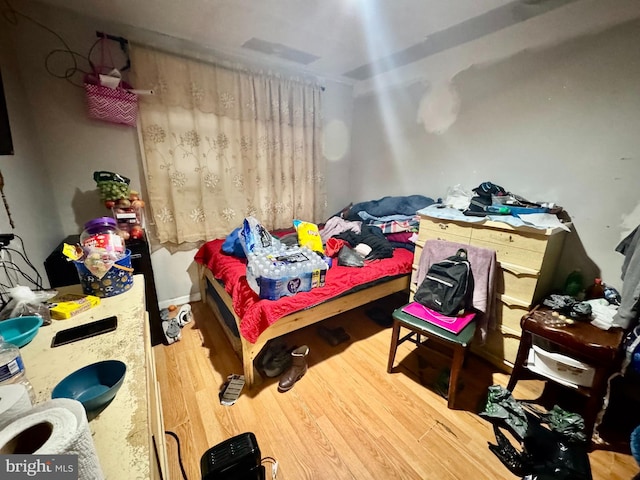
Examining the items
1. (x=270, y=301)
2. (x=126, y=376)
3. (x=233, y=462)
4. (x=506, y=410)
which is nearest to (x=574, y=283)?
(x=506, y=410)

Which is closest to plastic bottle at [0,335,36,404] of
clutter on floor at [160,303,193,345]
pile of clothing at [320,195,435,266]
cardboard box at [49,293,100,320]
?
cardboard box at [49,293,100,320]

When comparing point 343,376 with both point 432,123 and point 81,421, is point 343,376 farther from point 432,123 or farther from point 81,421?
point 432,123

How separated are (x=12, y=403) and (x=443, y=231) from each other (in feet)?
6.98

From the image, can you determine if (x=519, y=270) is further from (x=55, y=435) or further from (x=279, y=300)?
(x=55, y=435)

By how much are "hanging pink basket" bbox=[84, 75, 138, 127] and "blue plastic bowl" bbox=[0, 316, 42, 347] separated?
1639 mm

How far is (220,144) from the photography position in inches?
95.6

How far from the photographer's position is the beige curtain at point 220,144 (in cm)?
215

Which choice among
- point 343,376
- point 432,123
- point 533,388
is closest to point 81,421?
point 343,376

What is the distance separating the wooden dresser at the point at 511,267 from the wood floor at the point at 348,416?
0.23 metres

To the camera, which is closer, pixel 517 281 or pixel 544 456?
pixel 544 456

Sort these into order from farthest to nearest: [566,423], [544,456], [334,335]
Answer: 1. [334,335]
2. [566,423]
3. [544,456]

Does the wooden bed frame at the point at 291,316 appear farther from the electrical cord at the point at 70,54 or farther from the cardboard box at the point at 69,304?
the electrical cord at the point at 70,54

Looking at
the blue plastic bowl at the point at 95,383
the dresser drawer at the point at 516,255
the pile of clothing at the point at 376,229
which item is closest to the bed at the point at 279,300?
the pile of clothing at the point at 376,229

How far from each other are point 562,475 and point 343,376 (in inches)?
43.8
